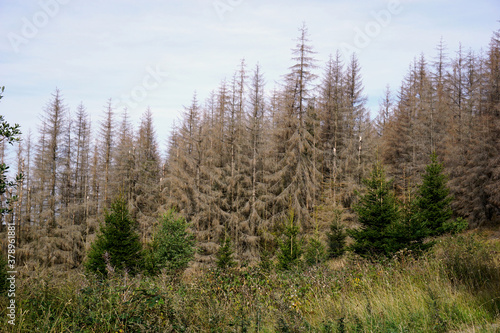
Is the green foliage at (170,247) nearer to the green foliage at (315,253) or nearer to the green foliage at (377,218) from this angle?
the green foliage at (315,253)

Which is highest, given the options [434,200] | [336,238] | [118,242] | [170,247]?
[434,200]

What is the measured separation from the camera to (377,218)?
13.5 meters

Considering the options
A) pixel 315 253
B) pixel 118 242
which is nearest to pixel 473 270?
pixel 315 253

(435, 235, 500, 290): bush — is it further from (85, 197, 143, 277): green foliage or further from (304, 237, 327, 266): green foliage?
(85, 197, 143, 277): green foliage

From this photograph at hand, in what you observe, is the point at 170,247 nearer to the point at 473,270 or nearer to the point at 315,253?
the point at 315,253

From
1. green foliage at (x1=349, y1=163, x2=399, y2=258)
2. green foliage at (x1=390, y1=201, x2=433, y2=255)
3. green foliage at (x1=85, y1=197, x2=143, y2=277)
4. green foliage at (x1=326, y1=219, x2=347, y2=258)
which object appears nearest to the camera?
green foliage at (x1=390, y1=201, x2=433, y2=255)

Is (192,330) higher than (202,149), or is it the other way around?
(202,149)

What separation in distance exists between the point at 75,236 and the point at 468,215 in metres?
35.1

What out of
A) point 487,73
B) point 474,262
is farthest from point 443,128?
point 474,262

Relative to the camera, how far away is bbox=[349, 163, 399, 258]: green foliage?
522 inches

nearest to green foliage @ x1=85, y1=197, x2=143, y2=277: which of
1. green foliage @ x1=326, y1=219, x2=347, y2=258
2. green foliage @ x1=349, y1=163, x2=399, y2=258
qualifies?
green foliage @ x1=326, y1=219, x2=347, y2=258

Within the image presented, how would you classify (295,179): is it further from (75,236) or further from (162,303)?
(162,303)

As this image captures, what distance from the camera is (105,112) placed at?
36719mm

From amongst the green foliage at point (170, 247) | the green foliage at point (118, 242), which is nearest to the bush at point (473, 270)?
the green foliage at point (118, 242)
